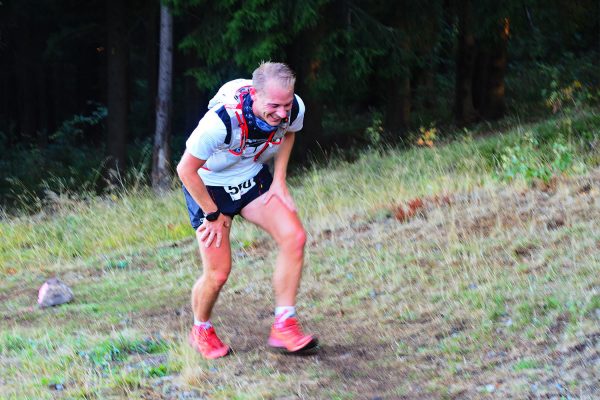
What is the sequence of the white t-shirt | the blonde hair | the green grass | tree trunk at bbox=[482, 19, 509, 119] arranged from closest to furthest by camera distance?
the blonde hair, the white t-shirt, the green grass, tree trunk at bbox=[482, 19, 509, 119]

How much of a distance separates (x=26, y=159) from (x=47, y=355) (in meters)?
19.8

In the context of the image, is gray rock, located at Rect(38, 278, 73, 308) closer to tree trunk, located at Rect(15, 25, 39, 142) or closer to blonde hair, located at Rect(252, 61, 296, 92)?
blonde hair, located at Rect(252, 61, 296, 92)

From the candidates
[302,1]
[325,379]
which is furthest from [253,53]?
[325,379]

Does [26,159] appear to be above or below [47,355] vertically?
below

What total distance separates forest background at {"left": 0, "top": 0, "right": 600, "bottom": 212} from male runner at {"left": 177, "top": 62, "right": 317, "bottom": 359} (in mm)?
6569

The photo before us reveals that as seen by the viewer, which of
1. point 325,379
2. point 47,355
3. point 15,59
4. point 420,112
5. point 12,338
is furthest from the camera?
point 15,59

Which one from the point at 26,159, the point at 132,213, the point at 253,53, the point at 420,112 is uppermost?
the point at 253,53

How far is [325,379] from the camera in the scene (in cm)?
512

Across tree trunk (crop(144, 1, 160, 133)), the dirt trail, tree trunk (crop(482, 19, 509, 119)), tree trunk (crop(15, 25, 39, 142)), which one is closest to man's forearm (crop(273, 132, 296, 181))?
the dirt trail

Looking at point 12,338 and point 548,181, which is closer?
point 12,338

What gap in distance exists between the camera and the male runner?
5062 mm

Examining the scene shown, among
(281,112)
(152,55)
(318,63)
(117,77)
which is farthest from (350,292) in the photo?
(152,55)

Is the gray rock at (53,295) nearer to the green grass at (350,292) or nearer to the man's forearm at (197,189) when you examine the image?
the green grass at (350,292)

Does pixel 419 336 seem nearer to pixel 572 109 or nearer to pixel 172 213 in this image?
pixel 172 213
